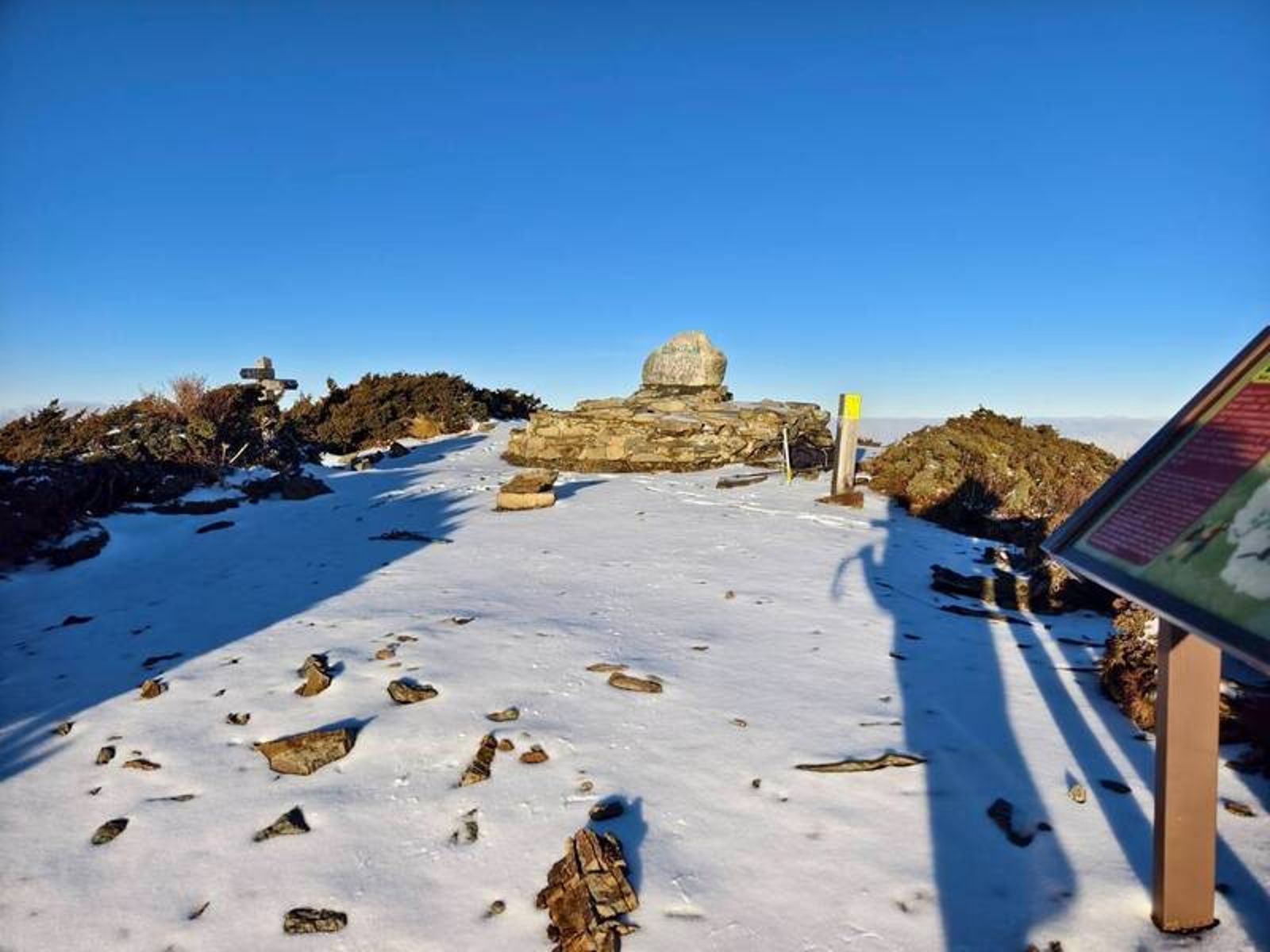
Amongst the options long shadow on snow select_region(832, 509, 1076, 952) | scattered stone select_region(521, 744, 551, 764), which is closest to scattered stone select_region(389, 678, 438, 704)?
scattered stone select_region(521, 744, 551, 764)

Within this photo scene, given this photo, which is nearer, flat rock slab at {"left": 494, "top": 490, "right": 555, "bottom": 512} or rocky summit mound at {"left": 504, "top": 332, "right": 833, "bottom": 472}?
flat rock slab at {"left": 494, "top": 490, "right": 555, "bottom": 512}

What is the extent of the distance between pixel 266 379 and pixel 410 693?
1837cm

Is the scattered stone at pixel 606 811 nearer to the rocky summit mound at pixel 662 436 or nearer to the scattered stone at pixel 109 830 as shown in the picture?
the scattered stone at pixel 109 830

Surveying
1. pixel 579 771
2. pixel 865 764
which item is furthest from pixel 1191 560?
pixel 579 771

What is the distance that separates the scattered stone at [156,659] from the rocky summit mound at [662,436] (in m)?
9.79

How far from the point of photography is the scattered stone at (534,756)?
3340 millimetres

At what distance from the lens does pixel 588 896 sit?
2480mm

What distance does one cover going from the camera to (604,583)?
6562 mm

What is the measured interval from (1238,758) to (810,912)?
2765mm

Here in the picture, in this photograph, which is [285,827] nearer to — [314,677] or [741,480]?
[314,677]

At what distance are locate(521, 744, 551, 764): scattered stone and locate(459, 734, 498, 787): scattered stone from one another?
0.16 meters

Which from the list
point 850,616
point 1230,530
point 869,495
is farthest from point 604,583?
point 869,495

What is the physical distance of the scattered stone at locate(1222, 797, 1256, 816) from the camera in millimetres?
3020

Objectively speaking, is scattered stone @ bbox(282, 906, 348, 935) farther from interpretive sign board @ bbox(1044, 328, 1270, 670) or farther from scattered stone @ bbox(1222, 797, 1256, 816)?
scattered stone @ bbox(1222, 797, 1256, 816)
